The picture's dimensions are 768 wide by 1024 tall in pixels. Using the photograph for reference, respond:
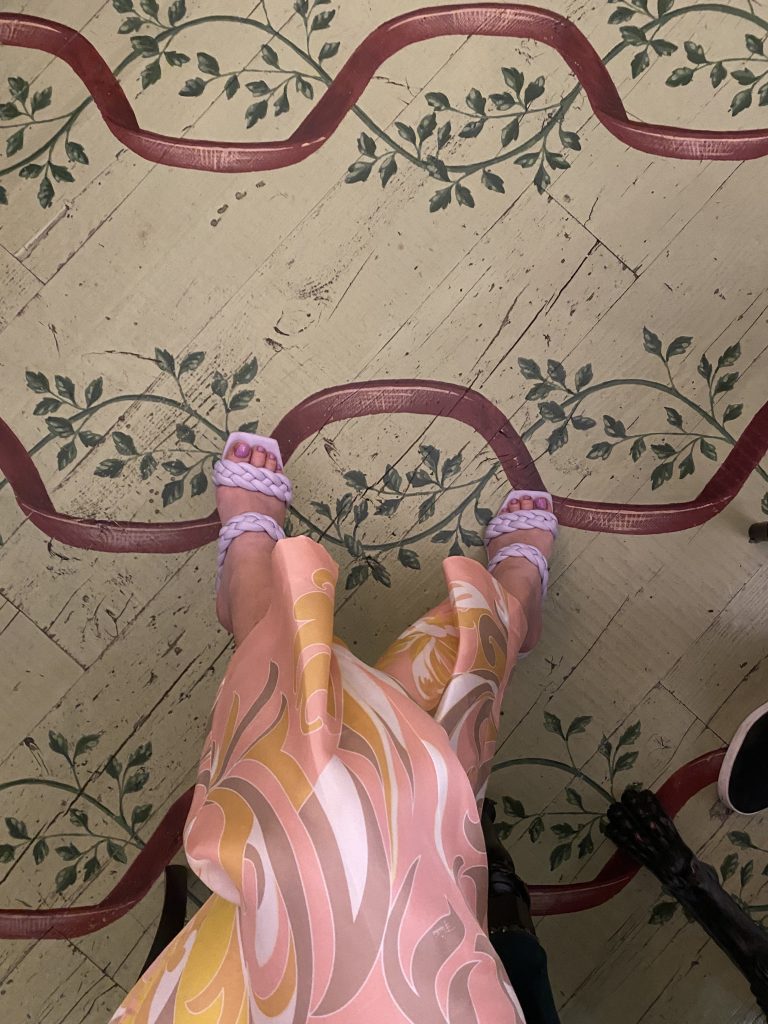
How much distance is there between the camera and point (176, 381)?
105 cm

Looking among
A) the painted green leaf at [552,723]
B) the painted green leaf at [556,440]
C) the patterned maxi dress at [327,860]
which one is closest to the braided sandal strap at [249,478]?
the patterned maxi dress at [327,860]

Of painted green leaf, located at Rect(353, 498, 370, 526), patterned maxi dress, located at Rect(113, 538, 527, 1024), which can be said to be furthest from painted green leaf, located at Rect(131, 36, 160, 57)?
patterned maxi dress, located at Rect(113, 538, 527, 1024)

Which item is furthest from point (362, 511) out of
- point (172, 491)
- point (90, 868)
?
point (90, 868)

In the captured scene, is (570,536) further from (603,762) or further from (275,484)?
(275,484)

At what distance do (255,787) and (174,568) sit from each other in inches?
19.4

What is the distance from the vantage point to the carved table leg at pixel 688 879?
3.00 feet

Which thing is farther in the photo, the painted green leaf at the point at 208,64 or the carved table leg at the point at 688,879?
the painted green leaf at the point at 208,64

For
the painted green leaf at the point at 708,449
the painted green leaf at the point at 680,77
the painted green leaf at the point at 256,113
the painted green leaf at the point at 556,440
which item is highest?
the painted green leaf at the point at 256,113

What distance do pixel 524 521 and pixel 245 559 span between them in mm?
379

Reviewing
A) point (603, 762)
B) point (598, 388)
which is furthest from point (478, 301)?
point (603, 762)

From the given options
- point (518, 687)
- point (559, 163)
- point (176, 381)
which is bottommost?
point (518, 687)

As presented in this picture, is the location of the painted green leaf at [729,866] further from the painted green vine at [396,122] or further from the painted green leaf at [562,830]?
the painted green vine at [396,122]

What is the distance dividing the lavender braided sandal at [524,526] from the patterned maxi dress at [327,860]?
1.05ft

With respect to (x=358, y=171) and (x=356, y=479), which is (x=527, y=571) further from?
(x=358, y=171)
